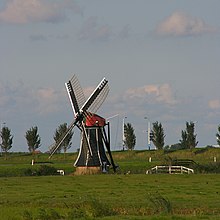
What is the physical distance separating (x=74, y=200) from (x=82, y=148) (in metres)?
38.4

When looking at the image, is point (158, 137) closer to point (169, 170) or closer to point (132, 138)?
point (132, 138)

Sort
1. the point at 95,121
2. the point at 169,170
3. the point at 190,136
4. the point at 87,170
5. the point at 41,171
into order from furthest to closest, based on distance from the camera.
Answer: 1. the point at 190,136
2. the point at 95,121
3. the point at 87,170
4. the point at 41,171
5. the point at 169,170

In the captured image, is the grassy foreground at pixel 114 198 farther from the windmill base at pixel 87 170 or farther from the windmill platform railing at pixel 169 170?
the windmill base at pixel 87 170

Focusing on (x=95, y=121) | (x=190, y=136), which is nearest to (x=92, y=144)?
(x=95, y=121)

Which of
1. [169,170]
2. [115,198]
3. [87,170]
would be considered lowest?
[115,198]

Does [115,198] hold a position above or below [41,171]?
below

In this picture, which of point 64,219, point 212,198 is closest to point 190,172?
point 212,198

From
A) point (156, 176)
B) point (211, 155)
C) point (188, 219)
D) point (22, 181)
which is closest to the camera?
point (188, 219)

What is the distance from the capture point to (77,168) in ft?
262

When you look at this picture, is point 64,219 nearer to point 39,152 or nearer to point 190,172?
point 190,172

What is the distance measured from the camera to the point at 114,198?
42281mm

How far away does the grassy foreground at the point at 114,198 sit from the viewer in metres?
33.1

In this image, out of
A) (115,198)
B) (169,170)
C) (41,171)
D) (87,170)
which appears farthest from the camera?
(87,170)

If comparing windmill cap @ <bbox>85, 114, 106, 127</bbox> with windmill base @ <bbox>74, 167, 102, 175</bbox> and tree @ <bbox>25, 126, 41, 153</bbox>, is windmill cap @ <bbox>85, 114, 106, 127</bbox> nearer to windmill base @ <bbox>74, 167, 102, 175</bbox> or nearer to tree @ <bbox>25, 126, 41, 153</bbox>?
windmill base @ <bbox>74, 167, 102, 175</bbox>
